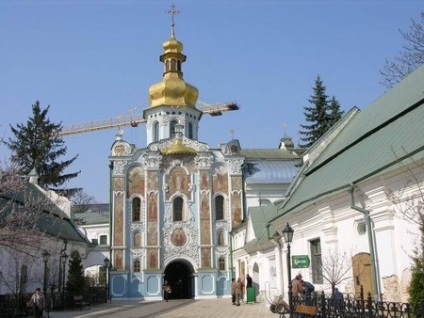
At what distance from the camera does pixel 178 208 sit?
131 ft

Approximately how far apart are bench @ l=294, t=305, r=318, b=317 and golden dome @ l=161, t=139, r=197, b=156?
2598cm

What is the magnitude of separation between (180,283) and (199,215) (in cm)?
679

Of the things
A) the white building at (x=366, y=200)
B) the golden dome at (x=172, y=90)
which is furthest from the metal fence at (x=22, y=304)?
the golden dome at (x=172, y=90)

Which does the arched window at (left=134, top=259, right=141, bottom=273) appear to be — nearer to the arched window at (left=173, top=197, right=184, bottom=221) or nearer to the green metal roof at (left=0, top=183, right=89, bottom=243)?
the arched window at (left=173, top=197, right=184, bottom=221)

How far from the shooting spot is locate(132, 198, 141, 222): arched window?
39.6 meters

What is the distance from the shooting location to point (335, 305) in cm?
1241

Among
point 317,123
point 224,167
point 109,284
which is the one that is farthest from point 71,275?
point 317,123

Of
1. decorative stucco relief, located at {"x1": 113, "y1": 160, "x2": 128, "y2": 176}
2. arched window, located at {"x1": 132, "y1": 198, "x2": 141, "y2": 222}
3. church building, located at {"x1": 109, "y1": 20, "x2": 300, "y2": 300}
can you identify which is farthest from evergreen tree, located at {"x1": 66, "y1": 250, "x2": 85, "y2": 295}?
decorative stucco relief, located at {"x1": 113, "y1": 160, "x2": 128, "y2": 176}

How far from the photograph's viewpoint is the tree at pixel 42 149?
51.9 m

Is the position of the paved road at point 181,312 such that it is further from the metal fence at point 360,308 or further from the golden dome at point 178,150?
the golden dome at point 178,150

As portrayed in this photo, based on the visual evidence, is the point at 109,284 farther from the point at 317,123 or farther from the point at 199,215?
the point at 317,123

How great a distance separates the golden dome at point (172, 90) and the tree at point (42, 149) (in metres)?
12.7

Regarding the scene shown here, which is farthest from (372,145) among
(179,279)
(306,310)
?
(179,279)

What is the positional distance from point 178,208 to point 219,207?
119 inches
